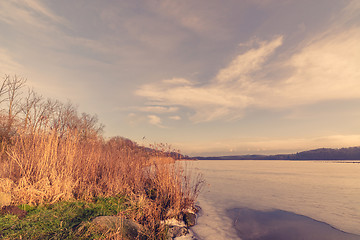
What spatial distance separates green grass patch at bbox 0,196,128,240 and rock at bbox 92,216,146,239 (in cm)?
23

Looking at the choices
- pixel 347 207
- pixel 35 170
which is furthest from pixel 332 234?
pixel 35 170

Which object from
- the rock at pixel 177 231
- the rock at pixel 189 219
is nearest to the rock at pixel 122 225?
the rock at pixel 177 231

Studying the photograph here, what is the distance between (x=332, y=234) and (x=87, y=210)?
6.66 metres

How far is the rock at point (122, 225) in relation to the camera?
431 cm

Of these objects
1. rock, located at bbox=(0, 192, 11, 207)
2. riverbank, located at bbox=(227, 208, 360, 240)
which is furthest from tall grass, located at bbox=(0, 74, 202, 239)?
riverbank, located at bbox=(227, 208, 360, 240)

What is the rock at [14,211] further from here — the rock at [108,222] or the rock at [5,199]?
Result: the rock at [108,222]

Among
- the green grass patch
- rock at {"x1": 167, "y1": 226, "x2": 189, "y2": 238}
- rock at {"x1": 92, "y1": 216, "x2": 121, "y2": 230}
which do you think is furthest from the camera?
rock at {"x1": 167, "y1": 226, "x2": 189, "y2": 238}

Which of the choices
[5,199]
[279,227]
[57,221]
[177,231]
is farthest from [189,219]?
[5,199]

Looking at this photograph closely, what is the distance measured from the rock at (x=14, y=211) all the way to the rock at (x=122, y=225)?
1.98 meters

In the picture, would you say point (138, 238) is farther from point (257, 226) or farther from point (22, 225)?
point (257, 226)

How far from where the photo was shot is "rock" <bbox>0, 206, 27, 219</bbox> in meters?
4.80

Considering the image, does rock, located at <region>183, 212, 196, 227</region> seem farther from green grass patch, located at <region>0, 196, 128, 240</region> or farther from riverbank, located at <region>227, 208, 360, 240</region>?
green grass patch, located at <region>0, 196, 128, 240</region>

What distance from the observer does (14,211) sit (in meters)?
4.84

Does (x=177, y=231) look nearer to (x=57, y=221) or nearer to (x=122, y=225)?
(x=122, y=225)
